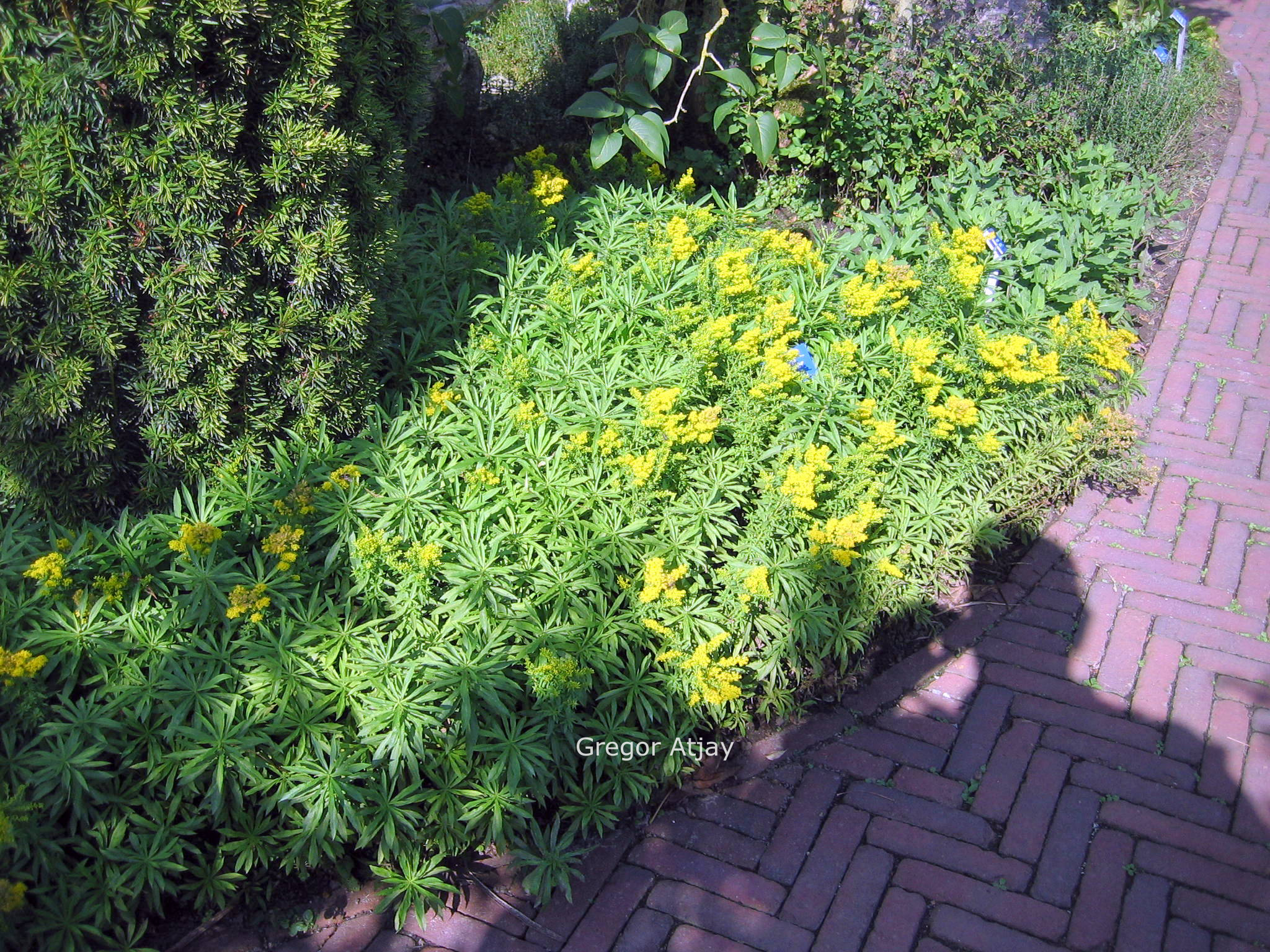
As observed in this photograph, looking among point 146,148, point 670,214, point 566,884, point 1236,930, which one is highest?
point 146,148

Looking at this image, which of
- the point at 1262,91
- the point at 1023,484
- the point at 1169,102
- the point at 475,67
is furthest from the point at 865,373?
the point at 1262,91

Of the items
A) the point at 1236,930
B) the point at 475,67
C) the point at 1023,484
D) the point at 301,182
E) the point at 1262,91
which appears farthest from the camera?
the point at 1262,91

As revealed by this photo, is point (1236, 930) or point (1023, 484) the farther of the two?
point (1023, 484)

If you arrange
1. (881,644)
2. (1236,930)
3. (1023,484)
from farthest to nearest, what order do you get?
(1023,484) < (881,644) < (1236,930)

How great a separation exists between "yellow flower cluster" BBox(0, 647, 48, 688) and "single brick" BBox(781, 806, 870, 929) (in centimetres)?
203

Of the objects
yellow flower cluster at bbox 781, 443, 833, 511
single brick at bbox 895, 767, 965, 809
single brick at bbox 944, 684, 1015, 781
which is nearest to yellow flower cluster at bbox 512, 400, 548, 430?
yellow flower cluster at bbox 781, 443, 833, 511

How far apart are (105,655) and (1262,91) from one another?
9.02 meters

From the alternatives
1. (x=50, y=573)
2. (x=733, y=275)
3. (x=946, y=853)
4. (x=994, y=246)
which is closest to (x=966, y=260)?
(x=994, y=246)

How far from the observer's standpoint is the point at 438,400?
11.0ft

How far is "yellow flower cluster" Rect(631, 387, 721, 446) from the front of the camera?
3.15 metres

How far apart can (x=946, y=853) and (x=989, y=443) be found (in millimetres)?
1388

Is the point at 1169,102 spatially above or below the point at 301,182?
below

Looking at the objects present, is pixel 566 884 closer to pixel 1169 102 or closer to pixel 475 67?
pixel 475 67

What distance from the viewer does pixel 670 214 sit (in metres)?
4.46
